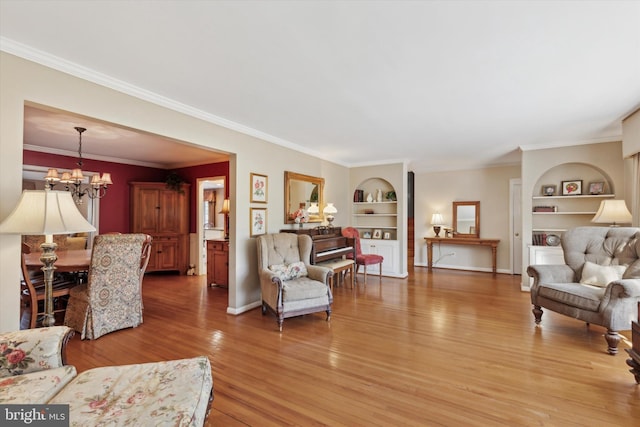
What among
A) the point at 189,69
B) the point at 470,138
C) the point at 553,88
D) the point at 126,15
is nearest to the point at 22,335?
the point at 126,15

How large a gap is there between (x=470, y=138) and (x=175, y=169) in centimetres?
603

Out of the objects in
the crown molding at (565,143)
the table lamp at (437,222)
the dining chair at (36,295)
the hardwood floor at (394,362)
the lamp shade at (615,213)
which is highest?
the crown molding at (565,143)

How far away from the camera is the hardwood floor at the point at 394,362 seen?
192cm

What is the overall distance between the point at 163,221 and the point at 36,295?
3.37 meters

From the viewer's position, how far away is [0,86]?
203cm

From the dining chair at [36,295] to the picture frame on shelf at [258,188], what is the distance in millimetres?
2371

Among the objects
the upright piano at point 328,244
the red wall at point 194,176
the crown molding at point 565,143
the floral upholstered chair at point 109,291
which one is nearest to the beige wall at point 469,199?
the crown molding at point 565,143

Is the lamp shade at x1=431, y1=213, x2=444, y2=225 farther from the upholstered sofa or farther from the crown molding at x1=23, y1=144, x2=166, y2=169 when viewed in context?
the upholstered sofa

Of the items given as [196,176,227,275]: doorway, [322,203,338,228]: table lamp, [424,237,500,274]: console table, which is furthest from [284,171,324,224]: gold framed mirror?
[424,237,500,274]: console table

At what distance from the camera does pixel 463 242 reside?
22.2 ft

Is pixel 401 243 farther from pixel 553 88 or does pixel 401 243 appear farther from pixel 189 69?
pixel 189 69

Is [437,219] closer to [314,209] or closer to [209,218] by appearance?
[314,209]

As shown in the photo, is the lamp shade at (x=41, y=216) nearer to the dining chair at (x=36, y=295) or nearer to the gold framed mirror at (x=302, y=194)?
the dining chair at (x=36, y=295)

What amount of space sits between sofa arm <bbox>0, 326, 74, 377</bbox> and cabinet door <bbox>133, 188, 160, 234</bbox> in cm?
499
